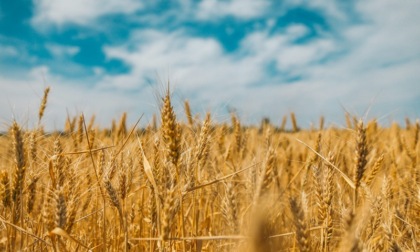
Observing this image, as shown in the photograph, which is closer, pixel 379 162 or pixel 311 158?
pixel 379 162

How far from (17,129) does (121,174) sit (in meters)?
0.62

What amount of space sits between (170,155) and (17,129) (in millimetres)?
904

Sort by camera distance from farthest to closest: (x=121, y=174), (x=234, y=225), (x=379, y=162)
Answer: (x=379, y=162) < (x=121, y=174) < (x=234, y=225)

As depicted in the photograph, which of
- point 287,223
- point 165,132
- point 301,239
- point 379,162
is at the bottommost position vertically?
point 287,223

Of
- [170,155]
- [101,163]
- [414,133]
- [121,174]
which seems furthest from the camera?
[414,133]

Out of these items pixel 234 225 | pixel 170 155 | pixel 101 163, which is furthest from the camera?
pixel 101 163

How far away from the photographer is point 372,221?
1.88m

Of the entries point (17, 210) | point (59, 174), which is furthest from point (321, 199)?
point (17, 210)

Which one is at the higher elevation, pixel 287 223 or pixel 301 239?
pixel 301 239

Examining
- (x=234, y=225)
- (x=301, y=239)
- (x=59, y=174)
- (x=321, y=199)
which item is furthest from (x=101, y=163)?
(x=301, y=239)

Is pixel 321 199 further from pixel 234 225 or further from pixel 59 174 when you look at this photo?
pixel 59 174

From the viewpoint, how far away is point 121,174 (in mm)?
1861

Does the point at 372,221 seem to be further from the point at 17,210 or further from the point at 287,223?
the point at 17,210

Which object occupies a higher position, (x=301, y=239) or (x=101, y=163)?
(x=101, y=163)
